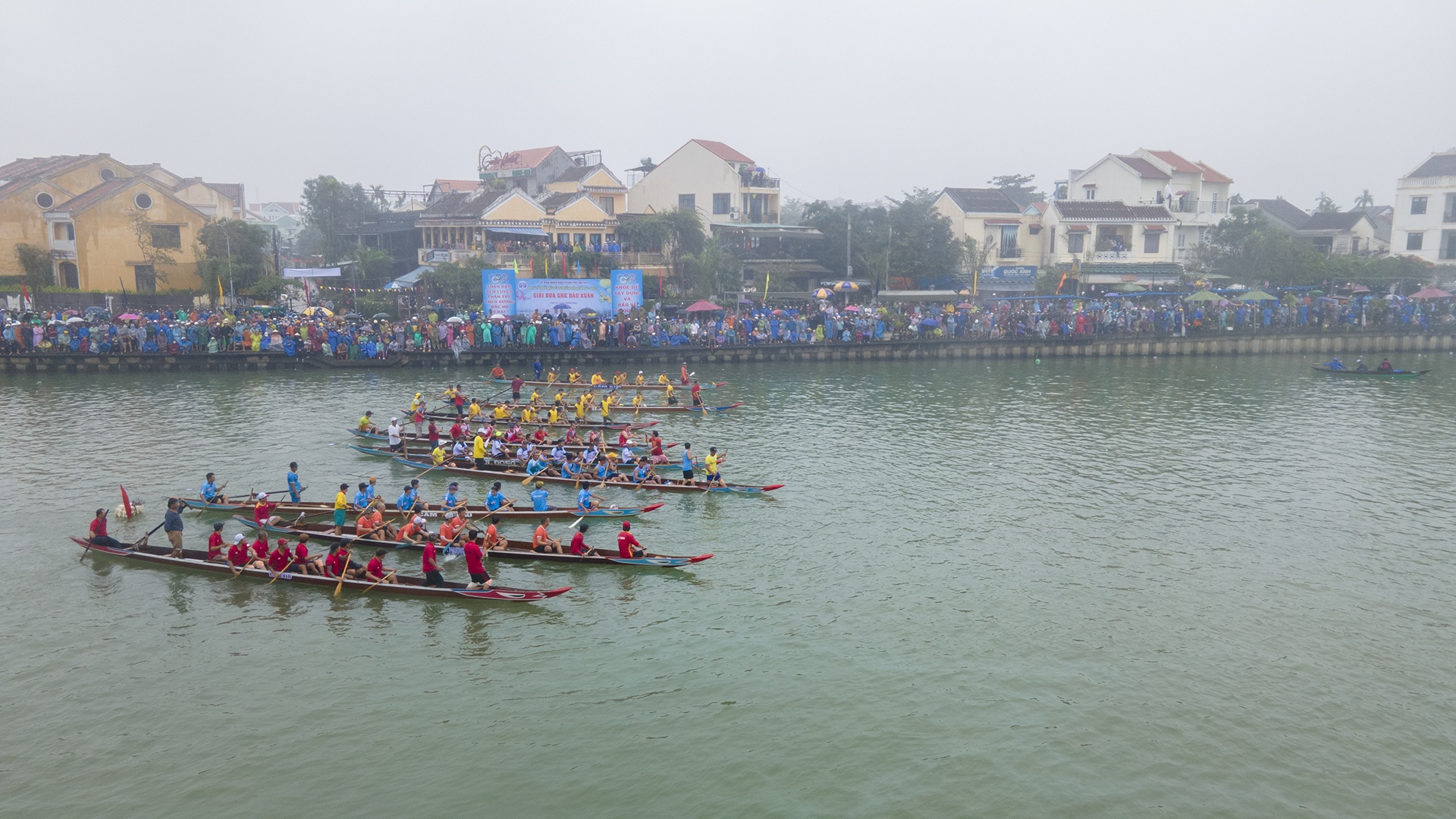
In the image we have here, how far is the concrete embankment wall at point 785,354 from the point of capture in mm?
40531

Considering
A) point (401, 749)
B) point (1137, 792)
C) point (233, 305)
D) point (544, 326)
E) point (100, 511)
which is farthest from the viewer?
point (233, 305)

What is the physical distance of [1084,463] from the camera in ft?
86.2

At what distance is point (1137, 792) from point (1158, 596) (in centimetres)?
632

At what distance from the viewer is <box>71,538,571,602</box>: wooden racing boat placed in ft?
54.6

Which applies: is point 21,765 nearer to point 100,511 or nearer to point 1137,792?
point 100,511

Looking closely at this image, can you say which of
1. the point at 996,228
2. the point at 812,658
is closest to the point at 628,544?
the point at 812,658

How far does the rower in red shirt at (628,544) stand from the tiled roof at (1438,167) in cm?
6308

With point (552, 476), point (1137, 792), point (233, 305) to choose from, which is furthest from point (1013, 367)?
point (233, 305)

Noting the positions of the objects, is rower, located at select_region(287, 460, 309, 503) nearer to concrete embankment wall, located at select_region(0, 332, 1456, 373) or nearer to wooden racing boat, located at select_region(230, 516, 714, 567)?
wooden racing boat, located at select_region(230, 516, 714, 567)

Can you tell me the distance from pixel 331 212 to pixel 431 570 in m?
53.6

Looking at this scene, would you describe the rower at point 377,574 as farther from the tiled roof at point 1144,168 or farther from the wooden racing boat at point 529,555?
the tiled roof at point 1144,168

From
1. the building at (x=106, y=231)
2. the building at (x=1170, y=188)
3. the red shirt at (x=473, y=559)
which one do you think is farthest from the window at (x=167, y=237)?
the building at (x=1170, y=188)

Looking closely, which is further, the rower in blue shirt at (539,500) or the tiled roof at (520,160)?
the tiled roof at (520,160)

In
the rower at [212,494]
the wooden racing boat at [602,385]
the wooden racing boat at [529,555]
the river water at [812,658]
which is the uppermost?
the wooden racing boat at [602,385]
